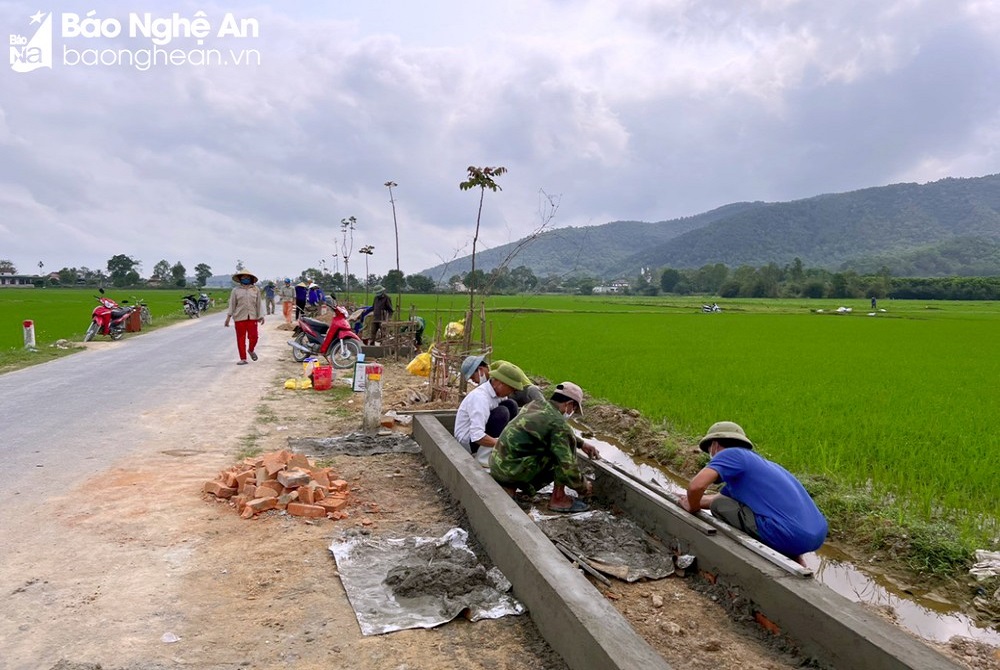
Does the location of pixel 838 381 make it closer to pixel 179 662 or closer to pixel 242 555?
pixel 242 555

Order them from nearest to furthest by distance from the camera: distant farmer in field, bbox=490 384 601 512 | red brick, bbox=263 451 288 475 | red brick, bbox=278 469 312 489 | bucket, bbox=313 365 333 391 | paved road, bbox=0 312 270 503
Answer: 1. distant farmer in field, bbox=490 384 601 512
2. red brick, bbox=278 469 312 489
3. red brick, bbox=263 451 288 475
4. paved road, bbox=0 312 270 503
5. bucket, bbox=313 365 333 391

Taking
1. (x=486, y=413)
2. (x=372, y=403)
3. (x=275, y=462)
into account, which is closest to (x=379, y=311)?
(x=372, y=403)

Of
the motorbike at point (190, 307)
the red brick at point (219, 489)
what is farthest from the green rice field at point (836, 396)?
the motorbike at point (190, 307)

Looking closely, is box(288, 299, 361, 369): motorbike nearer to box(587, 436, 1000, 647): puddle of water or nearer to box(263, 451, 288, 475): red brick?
box(263, 451, 288, 475): red brick

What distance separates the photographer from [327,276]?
152 ft

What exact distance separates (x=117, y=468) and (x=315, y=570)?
8.74 feet

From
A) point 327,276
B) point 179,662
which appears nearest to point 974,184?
point 327,276

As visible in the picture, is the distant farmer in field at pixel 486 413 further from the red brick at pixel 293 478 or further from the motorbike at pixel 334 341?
the motorbike at pixel 334 341

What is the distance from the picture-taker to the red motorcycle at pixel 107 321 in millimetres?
15375

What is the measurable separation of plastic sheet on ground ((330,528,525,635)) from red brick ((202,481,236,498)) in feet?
3.85

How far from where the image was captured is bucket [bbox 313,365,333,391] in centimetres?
971

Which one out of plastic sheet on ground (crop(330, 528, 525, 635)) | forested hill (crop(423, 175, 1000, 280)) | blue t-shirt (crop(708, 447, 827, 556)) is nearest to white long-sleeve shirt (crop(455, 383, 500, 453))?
plastic sheet on ground (crop(330, 528, 525, 635))

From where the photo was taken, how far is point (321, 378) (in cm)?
→ 979

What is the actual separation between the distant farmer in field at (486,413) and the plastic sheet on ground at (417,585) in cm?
143
